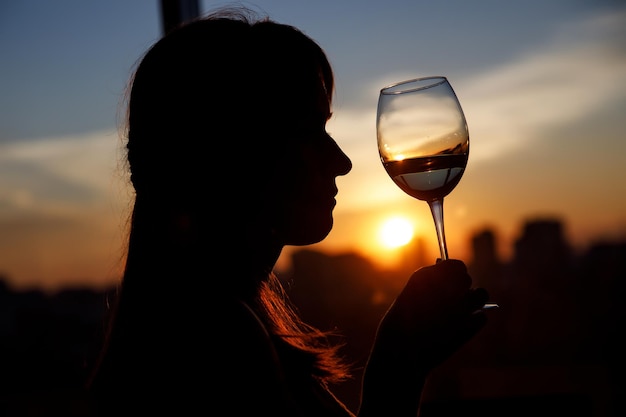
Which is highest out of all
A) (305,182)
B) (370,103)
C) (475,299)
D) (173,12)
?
(173,12)

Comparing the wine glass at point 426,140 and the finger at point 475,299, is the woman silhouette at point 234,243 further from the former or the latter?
the wine glass at point 426,140

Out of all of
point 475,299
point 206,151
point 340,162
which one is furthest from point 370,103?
point 475,299

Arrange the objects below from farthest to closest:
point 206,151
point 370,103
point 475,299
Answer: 1. point 370,103
2. point 206,151
3. point 475,299

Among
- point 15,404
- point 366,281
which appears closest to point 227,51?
point 366,281

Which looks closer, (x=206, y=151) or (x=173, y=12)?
(x=206, y=151)

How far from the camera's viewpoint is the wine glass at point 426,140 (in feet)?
2.70

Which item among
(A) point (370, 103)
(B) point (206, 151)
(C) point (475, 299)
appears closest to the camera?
(C) point (475, 299)

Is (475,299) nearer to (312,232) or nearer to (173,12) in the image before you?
(312,232)

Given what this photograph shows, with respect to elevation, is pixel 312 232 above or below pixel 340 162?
below

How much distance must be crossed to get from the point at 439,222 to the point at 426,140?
12 centimetres

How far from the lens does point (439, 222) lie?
0.86 meters

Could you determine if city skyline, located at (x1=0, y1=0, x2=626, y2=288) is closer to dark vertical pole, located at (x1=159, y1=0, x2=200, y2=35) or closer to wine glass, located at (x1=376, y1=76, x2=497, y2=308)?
dark vertical pole, located at (x1=159, y1=0, x2=200, y2=35)

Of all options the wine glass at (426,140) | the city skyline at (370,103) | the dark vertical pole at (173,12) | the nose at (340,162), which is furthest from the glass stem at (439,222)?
the dark vertical pole at (173,12)

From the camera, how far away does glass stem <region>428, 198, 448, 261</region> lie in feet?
2.79
